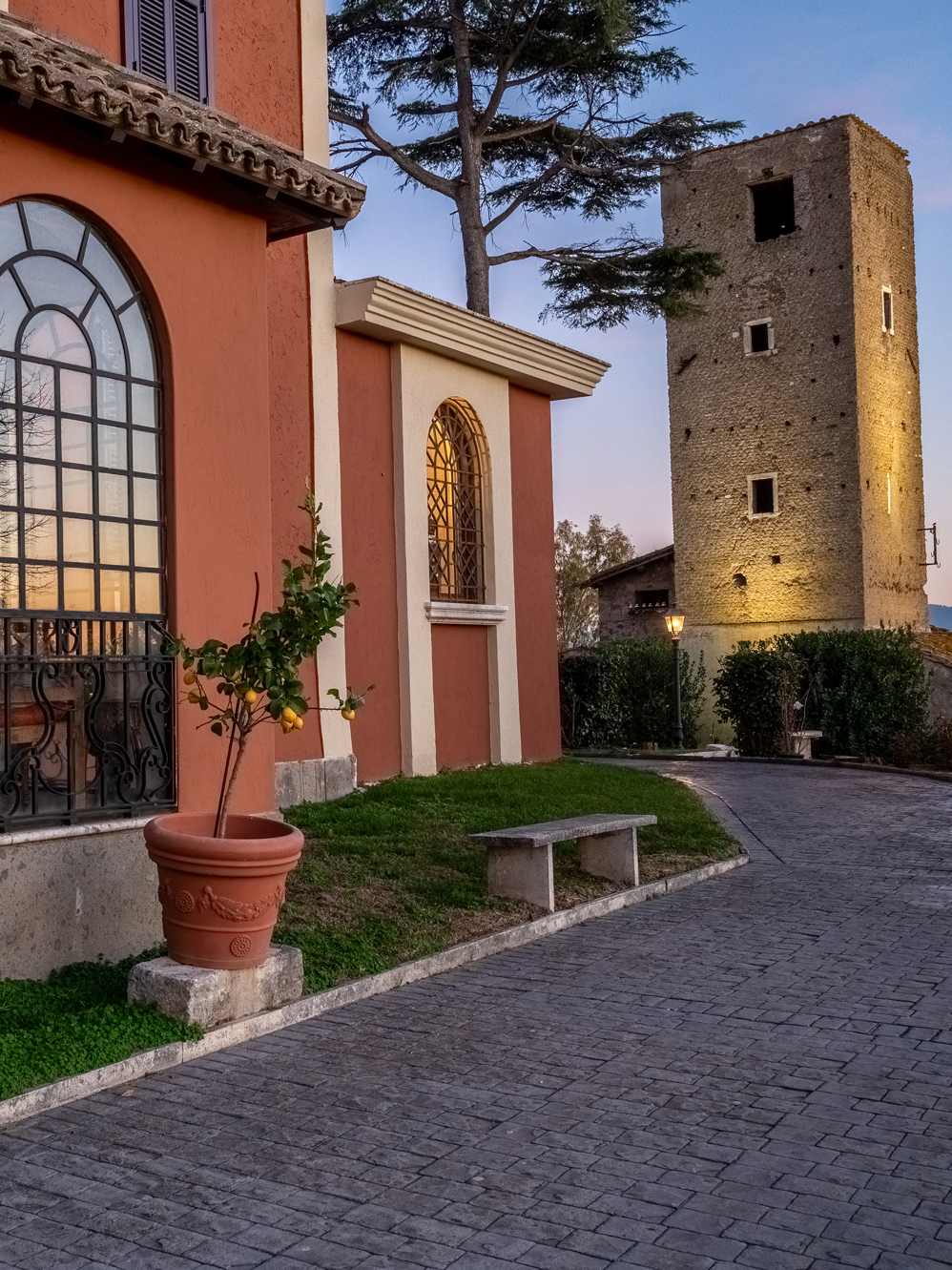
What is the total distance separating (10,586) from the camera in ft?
21.6

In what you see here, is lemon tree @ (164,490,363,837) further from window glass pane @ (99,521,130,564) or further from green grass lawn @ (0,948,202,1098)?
window glass pane @ (99,521,130,564)

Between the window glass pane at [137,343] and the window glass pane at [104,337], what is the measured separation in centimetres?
7

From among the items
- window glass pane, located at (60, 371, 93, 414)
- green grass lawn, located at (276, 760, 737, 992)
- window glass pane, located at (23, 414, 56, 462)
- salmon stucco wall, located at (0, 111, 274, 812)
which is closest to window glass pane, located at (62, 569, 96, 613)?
salmon stucco wall, located at (0, 111, 274, 812)

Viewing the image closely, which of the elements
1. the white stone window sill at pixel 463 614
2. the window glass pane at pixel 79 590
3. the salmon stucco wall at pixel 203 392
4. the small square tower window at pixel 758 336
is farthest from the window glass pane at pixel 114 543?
the small square tower window at pixel 758 336

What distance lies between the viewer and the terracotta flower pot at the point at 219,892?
5.77 metres

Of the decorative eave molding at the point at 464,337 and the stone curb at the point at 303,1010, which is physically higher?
the decorative eave molding at the point at 464,337

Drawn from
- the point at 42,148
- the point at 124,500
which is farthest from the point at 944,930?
the point at 42,148

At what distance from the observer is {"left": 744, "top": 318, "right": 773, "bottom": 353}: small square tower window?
3478 centimetres

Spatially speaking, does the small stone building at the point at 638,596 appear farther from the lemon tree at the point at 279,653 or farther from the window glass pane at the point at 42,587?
the lemon tree at the point at 279,653

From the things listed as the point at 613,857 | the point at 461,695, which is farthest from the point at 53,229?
the point at 461,695

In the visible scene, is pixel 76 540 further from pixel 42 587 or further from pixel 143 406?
pixel 143 406

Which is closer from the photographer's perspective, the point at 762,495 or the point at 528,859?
the point at 528,859

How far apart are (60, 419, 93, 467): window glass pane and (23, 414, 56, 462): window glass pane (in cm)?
7

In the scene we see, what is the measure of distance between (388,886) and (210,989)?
2.47 meters
